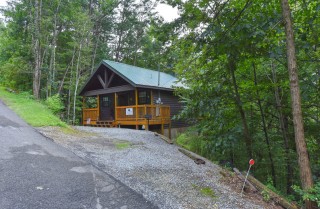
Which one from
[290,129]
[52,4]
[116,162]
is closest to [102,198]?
[116,162]

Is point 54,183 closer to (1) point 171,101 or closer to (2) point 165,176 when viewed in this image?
(2) point 165,176

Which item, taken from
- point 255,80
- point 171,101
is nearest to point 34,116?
point 171,101

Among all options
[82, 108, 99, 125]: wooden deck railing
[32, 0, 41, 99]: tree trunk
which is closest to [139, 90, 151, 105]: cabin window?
[82, 108, 99, 125]: wooden deck railing

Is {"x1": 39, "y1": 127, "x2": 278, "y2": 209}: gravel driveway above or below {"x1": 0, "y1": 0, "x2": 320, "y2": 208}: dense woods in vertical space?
below

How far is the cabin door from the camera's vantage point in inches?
672

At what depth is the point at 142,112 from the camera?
13.3 meters

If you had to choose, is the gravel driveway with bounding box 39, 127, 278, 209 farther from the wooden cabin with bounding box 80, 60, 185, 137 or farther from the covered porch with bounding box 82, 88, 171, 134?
the wooden cabin with bounding box 80, 60, 185, 137

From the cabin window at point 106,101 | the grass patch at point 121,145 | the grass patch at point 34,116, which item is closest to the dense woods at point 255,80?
the grass patch at point 121,145

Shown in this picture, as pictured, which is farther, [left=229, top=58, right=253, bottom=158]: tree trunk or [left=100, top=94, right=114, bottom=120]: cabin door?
[left=100, top=94, right=114, bottom=120]: cabin door

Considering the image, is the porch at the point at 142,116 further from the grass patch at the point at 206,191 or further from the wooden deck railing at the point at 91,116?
the grass patch at the point at 206,191

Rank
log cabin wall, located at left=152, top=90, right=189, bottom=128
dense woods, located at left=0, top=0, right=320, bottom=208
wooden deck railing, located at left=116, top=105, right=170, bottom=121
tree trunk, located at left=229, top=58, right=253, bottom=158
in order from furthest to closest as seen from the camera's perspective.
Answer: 1. log cabin wall, located at left=152, top=90, right=189, bottom=128
2. wooden deck railing, located at left=116, top=105, right=170, bottom=121
3. tree trunk, located at left=229, top=58, right=253, bottom=158
4. dense woods, located at left=0, top=0, right=320, bottom=208

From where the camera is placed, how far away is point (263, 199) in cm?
405

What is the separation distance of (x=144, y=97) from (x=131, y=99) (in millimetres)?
1322

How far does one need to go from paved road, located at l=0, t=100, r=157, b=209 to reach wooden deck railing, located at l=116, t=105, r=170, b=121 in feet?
24.5
